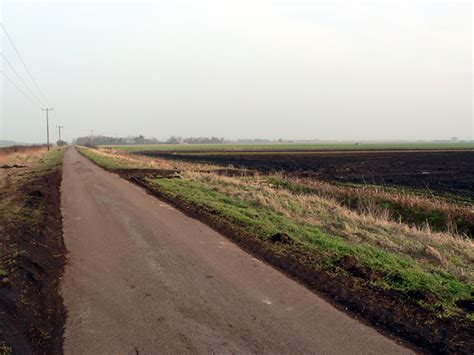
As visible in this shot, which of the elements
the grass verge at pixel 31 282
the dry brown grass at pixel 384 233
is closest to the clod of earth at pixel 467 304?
the dry brown grass at pixel 384 233

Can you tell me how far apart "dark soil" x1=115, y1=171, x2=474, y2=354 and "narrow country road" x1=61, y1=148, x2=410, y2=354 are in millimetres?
289

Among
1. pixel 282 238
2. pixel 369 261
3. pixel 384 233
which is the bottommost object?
pixel 384 233

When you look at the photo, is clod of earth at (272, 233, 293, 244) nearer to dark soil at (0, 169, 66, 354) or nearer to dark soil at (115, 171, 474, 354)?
dark soil at (115, 171, 474, 354)

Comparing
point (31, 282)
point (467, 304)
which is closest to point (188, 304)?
point (31, 282)

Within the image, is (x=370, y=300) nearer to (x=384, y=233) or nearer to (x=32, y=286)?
(x=32, y=286)

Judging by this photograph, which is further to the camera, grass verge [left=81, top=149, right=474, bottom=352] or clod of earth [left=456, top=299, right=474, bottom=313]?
clod of earth [left=456, top=299, right=474, bottom=313]

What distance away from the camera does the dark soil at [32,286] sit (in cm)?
479

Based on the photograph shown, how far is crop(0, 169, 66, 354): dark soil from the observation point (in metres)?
4.79

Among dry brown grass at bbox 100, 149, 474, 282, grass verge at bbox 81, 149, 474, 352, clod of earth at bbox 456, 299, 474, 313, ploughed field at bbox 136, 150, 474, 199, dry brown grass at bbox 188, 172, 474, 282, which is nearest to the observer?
grass verge at bbox 81, 149, 474, 352

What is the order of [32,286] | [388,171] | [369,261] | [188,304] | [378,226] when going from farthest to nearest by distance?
[388,171]
[378,226]
[369,261]
[32,286]
[188,304]

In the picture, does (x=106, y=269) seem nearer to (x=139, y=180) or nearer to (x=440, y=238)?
(x=440, y=238)

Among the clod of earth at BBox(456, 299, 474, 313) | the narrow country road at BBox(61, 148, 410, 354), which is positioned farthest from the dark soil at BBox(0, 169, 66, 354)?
the clod of earth at BBox(456, 299, 474, 313)

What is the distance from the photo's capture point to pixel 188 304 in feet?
19.3

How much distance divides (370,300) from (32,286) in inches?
203
